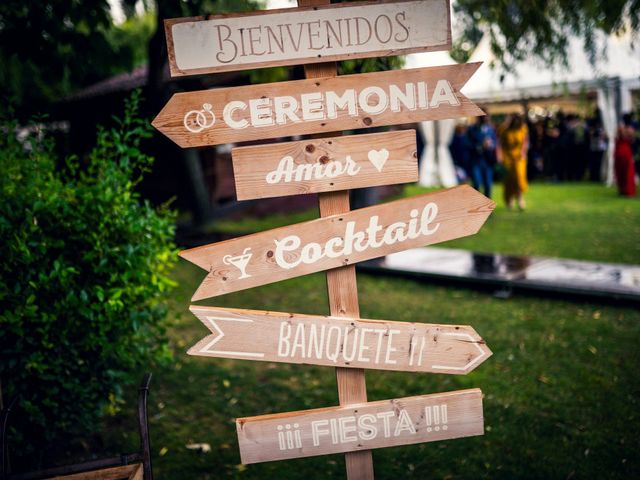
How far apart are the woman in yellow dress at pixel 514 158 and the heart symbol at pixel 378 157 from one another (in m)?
10.6

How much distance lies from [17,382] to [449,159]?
15.6 m

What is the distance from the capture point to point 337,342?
2609 millimetres

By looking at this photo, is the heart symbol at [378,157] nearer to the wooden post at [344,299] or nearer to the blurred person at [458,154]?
the wooden post at [344,299]

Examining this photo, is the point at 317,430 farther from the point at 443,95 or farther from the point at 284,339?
the point at 443,95

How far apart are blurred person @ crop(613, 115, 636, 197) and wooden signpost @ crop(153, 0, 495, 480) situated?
12614 millimetres

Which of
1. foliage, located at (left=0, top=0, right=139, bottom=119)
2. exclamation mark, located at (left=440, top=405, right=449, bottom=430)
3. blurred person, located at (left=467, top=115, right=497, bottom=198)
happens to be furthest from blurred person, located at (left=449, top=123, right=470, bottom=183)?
exclamation mark, located at (left=440, top=405, right=449, bottom=430)

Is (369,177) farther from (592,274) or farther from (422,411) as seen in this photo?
(592,274)

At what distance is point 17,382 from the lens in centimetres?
344

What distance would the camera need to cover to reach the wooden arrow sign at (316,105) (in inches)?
97.0

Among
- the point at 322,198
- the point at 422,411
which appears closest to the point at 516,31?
the point at 322,198

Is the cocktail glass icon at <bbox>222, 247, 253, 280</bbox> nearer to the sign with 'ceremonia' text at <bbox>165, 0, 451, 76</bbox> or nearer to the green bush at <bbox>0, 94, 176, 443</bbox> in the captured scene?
the sign with 'ceremonia' text at <bbox>165, 0, 451, 76</bbox>

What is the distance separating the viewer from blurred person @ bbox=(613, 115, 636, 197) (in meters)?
13.5

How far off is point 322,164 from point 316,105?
246mm

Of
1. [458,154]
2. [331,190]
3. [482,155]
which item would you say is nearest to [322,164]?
[331,190]
